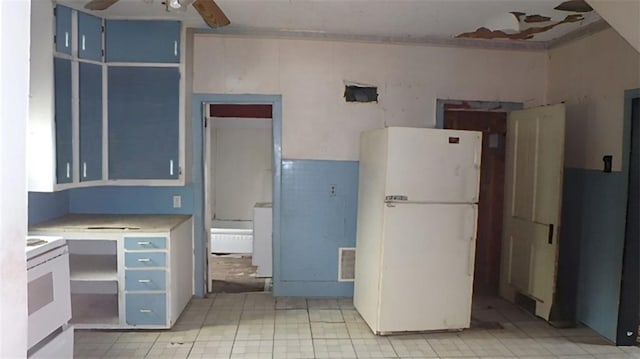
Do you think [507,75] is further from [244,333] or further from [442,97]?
[244,333]

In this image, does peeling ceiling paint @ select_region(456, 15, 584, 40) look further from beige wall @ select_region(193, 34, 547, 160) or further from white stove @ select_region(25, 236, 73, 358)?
white stove @ select_region(25, 236, 73, 358)

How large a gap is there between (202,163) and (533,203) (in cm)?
296

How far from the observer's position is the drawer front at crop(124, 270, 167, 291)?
327cm

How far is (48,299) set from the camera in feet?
6.76

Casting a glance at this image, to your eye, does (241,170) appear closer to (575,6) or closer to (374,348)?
(374,348)

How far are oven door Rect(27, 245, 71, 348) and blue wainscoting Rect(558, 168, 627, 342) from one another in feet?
11.8

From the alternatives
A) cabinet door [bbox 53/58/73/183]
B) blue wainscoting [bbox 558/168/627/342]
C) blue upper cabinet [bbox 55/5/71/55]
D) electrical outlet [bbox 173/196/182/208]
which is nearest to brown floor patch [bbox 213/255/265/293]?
electrical outlet [bbox 173/196/182/208]

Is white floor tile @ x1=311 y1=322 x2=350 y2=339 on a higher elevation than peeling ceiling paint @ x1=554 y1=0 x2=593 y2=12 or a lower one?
lower

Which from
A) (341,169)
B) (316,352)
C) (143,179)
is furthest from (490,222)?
(143,179)

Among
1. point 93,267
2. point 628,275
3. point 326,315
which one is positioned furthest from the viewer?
point 326,315

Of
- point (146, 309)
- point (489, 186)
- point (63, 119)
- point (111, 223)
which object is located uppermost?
point (63, 119)

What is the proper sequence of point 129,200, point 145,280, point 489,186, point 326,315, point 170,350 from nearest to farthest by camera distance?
point 170,350
point 145,280
point 326,315
point 129,200
point 489,186

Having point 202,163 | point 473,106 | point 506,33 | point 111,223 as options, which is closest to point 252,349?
point 111,223

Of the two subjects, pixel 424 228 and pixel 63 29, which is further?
pixel 424 228
